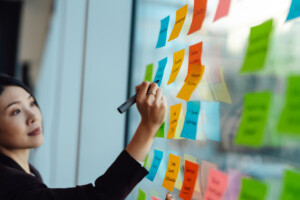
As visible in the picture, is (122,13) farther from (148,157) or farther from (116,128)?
(148,157)

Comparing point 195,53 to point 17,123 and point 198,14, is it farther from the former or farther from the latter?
point 17,123

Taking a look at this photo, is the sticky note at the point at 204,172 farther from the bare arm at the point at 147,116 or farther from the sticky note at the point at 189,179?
the bare arm at the point at 147,116

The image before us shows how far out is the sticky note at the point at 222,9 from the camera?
0.50 meters

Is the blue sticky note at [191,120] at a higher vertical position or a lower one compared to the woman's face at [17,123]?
higher

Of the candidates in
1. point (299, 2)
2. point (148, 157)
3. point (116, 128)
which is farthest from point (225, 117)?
point (116, 128)

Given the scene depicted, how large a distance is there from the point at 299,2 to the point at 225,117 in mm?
193

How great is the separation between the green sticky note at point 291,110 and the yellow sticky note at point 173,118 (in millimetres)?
297

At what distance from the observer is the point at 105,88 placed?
1.12m

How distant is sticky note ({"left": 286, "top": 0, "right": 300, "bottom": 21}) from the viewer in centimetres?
36

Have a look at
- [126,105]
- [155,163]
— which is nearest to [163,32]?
[126,105]

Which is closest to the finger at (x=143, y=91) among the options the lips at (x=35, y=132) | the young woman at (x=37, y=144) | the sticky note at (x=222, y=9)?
the young woman at (x=37, y=144)

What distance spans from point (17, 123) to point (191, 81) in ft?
1.99

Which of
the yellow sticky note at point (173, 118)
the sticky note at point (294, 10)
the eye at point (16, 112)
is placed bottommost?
the eye at point (16, 112)

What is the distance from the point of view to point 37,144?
100 cm
